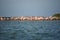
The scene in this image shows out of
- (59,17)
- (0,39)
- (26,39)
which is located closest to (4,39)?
(0,39)

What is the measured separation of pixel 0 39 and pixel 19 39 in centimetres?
253

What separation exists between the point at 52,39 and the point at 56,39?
54 cm

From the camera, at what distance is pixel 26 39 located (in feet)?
105

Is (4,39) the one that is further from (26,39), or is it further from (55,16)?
(55,16)

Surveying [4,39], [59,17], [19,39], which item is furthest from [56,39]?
[59,17]

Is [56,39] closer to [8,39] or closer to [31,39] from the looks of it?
[31,39]

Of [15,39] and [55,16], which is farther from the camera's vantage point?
[55,16]

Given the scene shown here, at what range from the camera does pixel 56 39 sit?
31828 mm

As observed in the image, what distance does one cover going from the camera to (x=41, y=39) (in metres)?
32.4

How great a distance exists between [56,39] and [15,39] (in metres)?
5.51

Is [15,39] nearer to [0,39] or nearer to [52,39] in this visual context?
[0,39]

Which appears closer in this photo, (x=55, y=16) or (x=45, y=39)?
(x=45, y=39)

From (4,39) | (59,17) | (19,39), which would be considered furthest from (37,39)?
(59,17)

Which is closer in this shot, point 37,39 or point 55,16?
point 37,39
